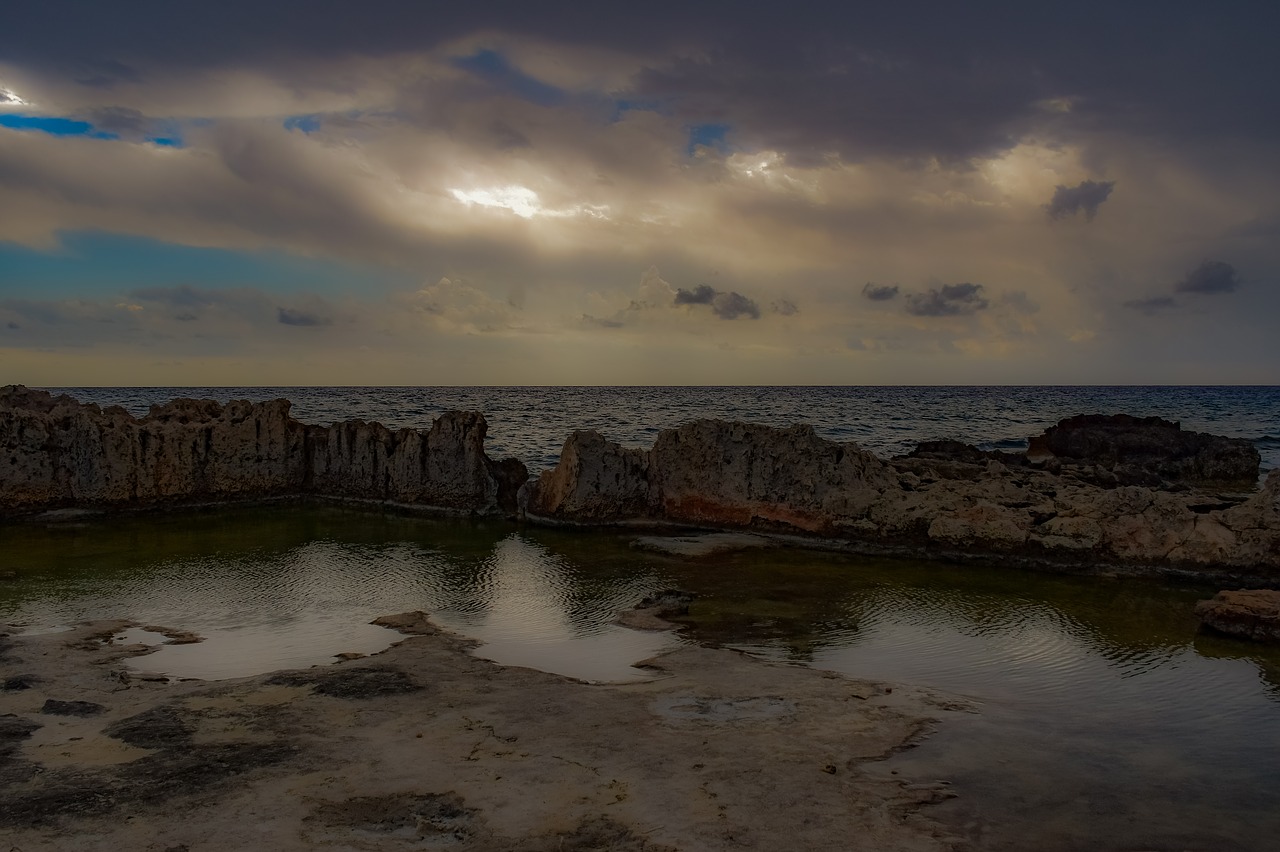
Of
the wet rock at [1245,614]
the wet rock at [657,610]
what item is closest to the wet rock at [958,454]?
the wet rock at [1245,614]

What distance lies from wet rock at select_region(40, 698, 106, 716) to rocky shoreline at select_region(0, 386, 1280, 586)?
15196mm

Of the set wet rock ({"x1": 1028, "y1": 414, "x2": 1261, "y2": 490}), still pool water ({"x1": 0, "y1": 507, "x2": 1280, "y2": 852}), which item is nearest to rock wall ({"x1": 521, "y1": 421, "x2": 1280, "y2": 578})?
still pool water ({"x1": 0, "y1": 507, "x2": 1280, "y2": 852})

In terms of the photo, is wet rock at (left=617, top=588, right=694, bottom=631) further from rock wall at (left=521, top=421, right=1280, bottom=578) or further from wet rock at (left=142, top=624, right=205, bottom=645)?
rock wall at (left=521, top=421, right=1280, bottom=578)

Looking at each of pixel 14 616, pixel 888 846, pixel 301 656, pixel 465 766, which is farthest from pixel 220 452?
pixel 888 846

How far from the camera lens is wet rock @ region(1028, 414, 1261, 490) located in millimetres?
34344

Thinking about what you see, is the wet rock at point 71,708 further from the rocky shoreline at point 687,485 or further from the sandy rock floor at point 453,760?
the rocky shoreline at point 687,485

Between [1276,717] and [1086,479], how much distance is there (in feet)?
49.7

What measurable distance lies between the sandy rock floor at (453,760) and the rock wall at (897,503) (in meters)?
10.1

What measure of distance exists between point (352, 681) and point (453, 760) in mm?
2795

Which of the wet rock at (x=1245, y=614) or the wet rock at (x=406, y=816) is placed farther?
Answer: the wet rock at (x=1245, y=614)

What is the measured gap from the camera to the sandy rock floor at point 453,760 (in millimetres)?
6547

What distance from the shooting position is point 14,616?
45.5 ft

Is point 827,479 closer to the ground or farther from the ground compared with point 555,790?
farther from the ground

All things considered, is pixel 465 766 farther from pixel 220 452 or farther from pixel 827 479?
pixel 220 452
